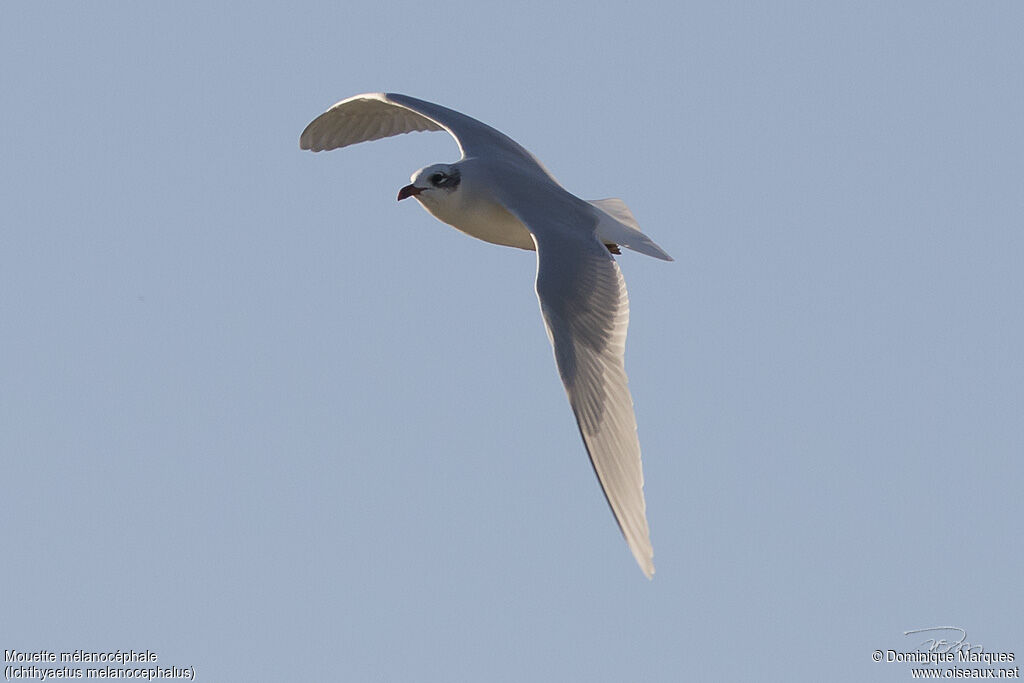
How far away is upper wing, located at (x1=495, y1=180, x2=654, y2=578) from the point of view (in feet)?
29.0

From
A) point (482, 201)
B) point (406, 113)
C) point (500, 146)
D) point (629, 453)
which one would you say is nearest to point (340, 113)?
point (406, 113)

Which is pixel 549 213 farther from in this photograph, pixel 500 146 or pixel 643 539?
pixel 643 539

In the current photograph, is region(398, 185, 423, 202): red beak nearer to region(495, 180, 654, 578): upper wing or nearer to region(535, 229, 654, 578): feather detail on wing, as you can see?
region(495, 180, 654, 578): upper wing

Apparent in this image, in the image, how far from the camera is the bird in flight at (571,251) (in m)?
9.01

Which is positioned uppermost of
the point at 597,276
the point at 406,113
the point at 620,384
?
the point at 406,113

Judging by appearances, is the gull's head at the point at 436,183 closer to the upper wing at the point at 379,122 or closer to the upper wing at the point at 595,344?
the upper wing at the point at 595,344

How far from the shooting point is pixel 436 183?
36.9 ft

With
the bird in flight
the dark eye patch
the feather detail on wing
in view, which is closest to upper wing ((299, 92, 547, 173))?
the bird in flight

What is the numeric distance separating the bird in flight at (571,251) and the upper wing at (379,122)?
0.08 ft

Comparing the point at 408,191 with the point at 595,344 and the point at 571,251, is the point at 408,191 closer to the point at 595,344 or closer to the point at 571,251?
the point at 571,251

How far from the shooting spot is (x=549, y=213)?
10648 mm

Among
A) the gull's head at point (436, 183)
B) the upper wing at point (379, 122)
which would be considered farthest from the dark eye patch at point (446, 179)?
the upper wing at point (379, 122)

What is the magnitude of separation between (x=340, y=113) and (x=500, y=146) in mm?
2010

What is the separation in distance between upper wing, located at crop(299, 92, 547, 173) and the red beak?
3.51 feet
